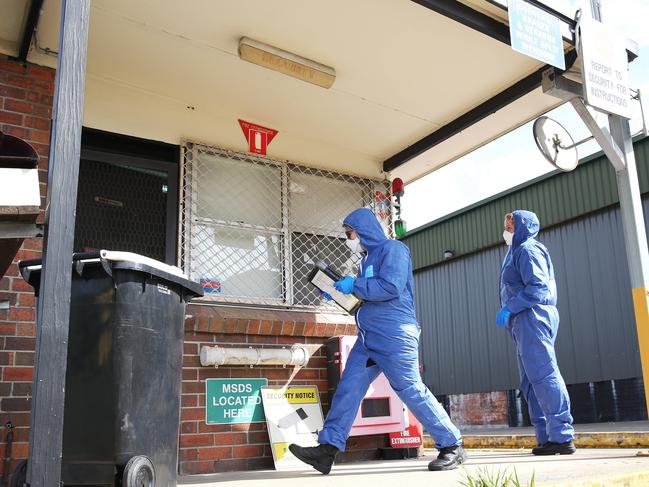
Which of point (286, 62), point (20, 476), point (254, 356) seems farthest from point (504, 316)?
point (20, 476)

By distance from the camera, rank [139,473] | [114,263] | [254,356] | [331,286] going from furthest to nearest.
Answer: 1. [254,356]
2. [331,286]
3. [114,263]
4. [139,473]

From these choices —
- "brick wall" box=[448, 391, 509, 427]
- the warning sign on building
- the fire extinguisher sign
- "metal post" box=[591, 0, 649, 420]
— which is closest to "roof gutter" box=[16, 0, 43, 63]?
the fire extinguisher sign

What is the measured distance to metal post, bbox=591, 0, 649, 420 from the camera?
493 centimetres

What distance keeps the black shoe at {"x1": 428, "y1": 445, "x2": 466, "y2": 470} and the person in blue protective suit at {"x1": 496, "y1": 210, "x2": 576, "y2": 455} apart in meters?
0.99

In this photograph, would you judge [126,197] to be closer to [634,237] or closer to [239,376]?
[239,376]

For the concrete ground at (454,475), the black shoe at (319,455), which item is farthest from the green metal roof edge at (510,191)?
the black shoe at (319,455)

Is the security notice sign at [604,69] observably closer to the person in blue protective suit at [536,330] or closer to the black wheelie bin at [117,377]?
the person in blue protective suit at [536,330]

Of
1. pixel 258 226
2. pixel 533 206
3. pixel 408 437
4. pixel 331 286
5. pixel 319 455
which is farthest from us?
pixel 533 206

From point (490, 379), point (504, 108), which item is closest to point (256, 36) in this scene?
point (504, 108)

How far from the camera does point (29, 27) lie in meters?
4.59

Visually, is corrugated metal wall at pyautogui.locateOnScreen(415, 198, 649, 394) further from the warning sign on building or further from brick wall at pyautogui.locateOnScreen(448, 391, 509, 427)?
the warning sign on building

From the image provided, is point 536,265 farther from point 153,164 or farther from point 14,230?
point 14,230

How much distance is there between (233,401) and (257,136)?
101 inches

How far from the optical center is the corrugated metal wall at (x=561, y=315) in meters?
15.0
